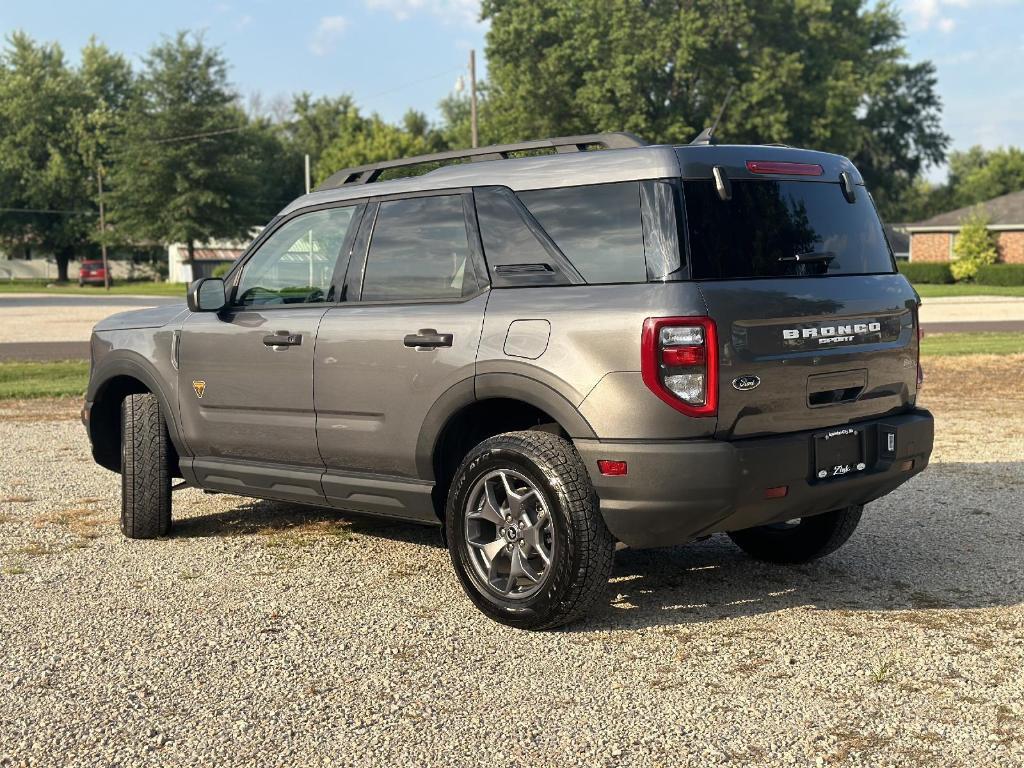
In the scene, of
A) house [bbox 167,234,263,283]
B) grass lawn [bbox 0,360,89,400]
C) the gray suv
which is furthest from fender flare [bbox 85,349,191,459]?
house [bbox 167,234,263,283]

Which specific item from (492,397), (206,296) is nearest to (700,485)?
(492,397)

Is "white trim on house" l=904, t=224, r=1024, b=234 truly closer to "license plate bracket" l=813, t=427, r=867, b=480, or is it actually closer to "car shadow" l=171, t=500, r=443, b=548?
"car shadow" l=171, t=500, r=443, b=548

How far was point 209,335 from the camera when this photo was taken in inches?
251

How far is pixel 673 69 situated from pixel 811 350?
5749cm

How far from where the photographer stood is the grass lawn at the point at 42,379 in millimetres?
14695

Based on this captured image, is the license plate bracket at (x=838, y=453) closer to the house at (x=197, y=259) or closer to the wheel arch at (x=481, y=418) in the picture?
the wheel arch at (x=481, y=418)

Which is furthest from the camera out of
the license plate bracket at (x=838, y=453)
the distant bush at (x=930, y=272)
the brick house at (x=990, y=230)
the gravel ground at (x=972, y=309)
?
the brick house at (x=990, y=230)

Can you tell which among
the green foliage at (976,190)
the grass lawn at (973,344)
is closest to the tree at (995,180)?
the green foliage at (976,190)

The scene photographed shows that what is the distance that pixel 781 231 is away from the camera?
5.02 meters

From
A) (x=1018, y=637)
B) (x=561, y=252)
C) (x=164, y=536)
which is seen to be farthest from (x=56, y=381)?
(x=1018, y=637)

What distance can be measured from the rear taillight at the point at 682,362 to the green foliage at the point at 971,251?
56180mm

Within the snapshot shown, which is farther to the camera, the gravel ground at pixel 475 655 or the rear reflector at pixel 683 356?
the rear reflector at pixel 683 356

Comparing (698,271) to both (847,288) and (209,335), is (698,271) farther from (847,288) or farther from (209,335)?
(209,335)

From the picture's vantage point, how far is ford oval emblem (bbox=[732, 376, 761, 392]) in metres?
4.58
